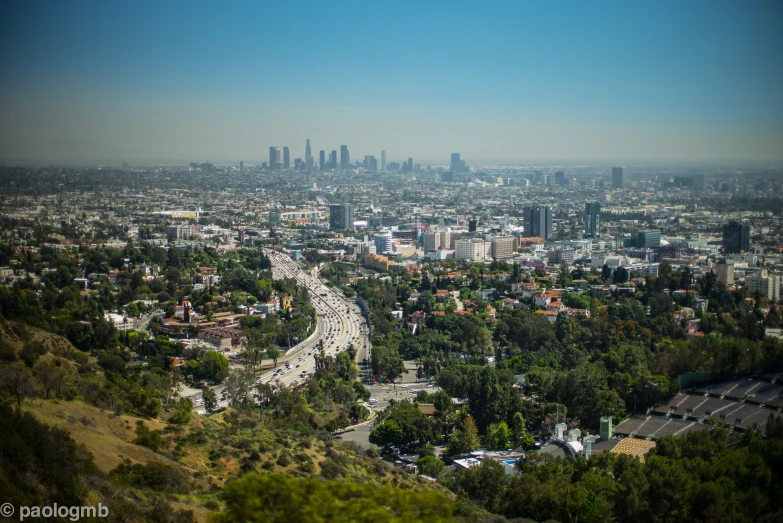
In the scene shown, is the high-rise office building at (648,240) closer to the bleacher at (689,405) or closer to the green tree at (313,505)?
the bleacher at (689,405)

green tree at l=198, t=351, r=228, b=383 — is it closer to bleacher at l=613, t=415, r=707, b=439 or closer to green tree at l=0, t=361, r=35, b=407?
green tree at l=0, t=361, r=35, b=407

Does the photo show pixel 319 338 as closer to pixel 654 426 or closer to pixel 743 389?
pixel 654 426

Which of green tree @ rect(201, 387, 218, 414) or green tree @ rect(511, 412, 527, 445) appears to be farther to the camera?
green tree @ rect(201, 387, 218, 414)

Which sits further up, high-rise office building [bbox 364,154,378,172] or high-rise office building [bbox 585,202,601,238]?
high-rise office building [bbox 364,154,378,172]

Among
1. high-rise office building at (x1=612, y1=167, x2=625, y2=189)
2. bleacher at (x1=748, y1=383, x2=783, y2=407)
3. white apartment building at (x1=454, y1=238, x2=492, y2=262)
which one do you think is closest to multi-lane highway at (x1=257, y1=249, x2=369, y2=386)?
bleacher at (x1=748, y1=383, x2=783, y2=407)

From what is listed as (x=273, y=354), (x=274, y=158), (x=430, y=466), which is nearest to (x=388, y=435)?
(x=430, y=466)

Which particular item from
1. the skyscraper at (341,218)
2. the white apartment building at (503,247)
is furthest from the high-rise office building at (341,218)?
the white apartment building at (503,247)
